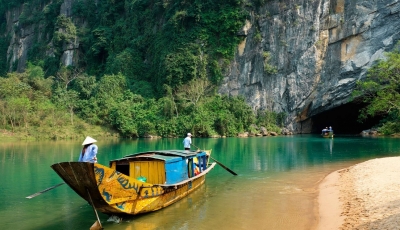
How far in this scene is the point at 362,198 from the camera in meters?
8.87

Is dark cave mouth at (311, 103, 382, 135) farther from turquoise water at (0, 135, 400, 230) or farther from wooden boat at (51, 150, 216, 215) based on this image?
wooden boat at (51, 150, 216, 215)

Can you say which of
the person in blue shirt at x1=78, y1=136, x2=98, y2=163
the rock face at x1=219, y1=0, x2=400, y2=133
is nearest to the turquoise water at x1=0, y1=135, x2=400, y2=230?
the person in blue shirt at x1=78, y1=136, x2=98, y2=163

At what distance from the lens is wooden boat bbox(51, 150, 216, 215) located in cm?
692

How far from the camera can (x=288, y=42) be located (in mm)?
40750

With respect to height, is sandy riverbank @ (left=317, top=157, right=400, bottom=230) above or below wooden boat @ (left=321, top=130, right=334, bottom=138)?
below

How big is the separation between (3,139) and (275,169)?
89.7 feet

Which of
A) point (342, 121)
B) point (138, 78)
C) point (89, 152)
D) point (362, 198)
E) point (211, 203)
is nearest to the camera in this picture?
point (89, 152)

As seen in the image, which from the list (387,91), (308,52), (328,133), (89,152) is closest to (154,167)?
(89,152)

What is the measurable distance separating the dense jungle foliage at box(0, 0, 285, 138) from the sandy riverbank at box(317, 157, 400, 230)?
25.4 metres

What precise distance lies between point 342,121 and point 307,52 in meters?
11.6

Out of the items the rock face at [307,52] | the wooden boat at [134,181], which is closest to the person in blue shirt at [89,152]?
the wooden boat at [134,181]

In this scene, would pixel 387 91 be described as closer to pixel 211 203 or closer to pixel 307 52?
pixel 307 52

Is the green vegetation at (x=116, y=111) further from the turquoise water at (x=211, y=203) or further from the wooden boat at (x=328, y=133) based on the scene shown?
the turquoise water at (x=211, y=203)

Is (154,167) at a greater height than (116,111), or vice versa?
(116,111)
